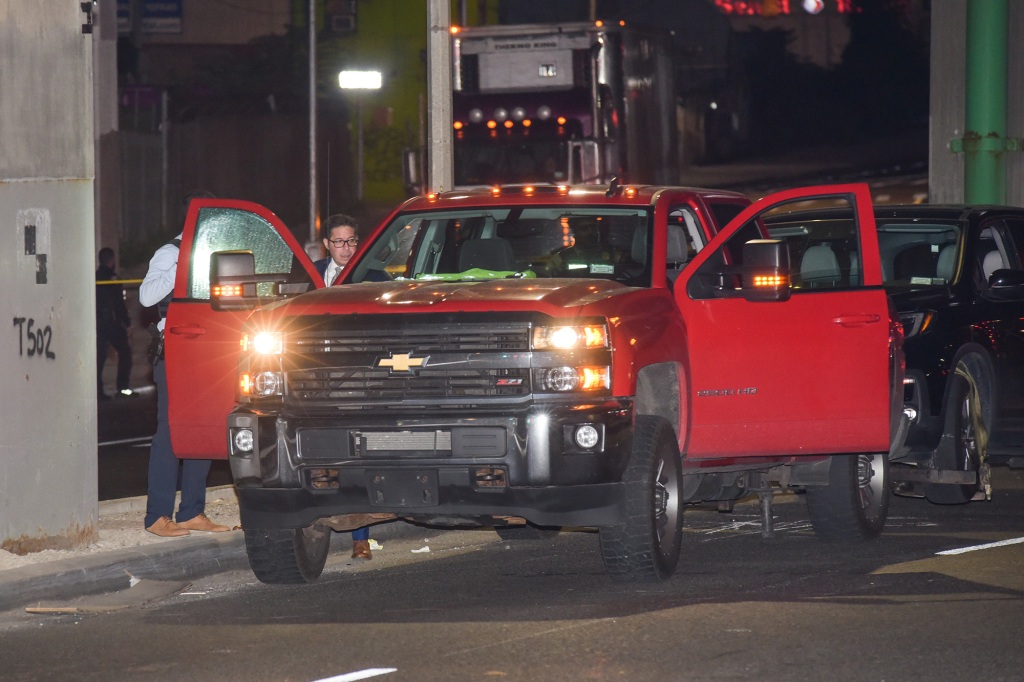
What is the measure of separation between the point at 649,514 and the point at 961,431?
11.7ft

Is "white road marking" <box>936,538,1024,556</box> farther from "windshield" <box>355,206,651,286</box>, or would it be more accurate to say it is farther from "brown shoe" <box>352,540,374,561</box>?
"brown shoe" <box>352,540,374,561</box>

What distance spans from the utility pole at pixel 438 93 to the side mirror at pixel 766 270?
4575 millimetres

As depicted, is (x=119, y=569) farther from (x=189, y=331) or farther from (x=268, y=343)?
(x=268, y=343)

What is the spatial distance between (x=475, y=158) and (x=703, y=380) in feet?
44.0

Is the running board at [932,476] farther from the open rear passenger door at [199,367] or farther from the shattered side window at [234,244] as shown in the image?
the open rear passenger door at [199,367]

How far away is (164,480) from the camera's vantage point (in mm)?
10586

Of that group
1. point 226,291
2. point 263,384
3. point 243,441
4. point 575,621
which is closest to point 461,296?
point 263,384

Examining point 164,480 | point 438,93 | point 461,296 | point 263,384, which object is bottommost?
point 164,480

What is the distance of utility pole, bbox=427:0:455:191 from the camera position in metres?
13.4

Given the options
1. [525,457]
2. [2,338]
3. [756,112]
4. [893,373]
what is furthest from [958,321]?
[756,112]

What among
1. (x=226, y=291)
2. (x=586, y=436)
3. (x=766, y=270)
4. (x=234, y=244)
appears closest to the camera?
(x=586, y=436)

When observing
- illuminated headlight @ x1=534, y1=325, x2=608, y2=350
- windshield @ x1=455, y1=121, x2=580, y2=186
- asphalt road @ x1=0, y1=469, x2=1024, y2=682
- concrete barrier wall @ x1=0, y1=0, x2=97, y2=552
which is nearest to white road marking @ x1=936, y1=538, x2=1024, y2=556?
asphalt road @ x1=0, y1=469, x2=1024, y2=682

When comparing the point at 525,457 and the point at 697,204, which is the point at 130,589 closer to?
the point at 525,457

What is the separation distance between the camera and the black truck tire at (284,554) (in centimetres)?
912
